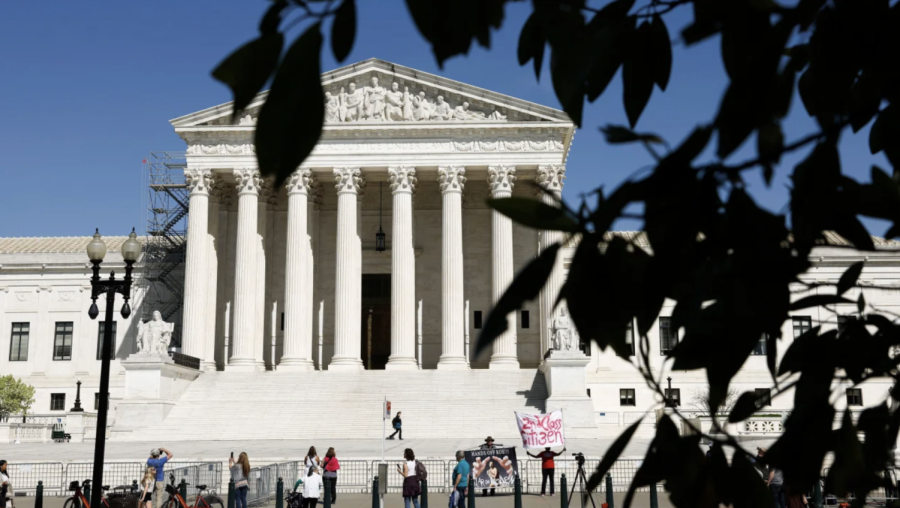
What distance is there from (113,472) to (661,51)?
27308 mm

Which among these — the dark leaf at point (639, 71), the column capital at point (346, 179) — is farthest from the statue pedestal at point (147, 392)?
the dark leaf at point (639, 71)

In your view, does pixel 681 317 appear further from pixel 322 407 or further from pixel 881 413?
pixel 322 407

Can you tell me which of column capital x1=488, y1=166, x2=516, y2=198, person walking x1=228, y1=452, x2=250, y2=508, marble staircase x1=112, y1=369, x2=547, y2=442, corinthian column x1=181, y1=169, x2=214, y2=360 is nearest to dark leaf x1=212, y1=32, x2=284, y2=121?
person walking x1=228, y1=452, x2=250, y2=508

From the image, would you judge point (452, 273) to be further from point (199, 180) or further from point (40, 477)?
point (40, 477)

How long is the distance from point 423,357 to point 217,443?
18.5 metres

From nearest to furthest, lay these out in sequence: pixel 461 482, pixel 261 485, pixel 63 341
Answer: pixel 461 482, pixel 261 485, pixel 63 341

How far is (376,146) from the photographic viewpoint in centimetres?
5081

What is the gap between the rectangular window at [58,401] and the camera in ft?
200

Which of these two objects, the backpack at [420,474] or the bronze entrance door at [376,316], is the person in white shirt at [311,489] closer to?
the backpack at [420,474]

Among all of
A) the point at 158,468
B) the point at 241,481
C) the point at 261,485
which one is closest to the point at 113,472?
the point at 261,485

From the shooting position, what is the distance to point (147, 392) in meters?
42.3

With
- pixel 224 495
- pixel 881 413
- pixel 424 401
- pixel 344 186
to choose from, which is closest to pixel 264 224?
pixel 344 186

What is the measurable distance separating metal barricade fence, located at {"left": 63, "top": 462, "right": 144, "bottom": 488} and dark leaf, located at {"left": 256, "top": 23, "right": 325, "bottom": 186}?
88.1 ft

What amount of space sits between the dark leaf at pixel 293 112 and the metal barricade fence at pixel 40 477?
1075 inches
